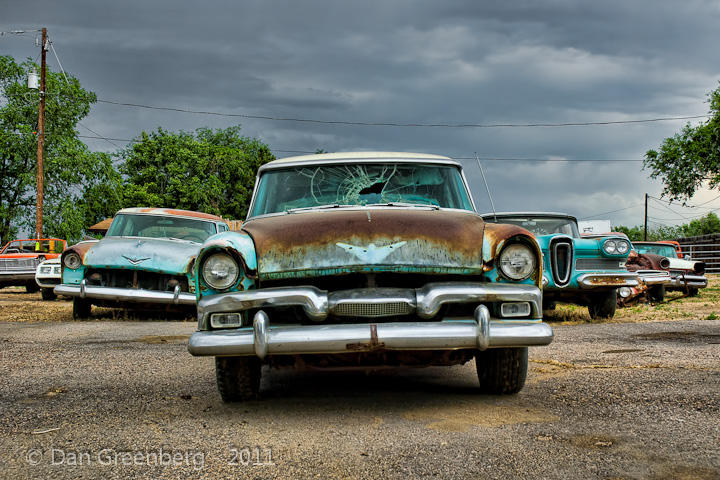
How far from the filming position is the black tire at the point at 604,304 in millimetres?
10016

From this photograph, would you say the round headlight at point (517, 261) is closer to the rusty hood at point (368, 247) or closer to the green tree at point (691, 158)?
the rusty hood at point (368, 247)

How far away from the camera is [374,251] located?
12.6 ft

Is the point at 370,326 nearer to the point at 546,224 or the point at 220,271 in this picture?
the point at 220,271

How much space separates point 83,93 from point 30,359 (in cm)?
4195

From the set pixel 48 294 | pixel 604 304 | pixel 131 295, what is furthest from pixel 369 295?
pixel 48 294

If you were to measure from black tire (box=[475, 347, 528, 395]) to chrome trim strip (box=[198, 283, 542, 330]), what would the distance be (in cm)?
54

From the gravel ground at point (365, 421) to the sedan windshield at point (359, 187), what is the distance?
1.34m

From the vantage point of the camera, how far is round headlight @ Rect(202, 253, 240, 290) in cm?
389

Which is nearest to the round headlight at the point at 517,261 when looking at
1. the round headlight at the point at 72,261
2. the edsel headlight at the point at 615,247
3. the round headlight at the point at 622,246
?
the edsel headlight at the point at 615,247

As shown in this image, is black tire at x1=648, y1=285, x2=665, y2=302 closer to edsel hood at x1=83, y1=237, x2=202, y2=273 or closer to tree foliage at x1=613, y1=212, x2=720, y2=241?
edsel hood at x1=83, y1=237, x2=202, y2=273

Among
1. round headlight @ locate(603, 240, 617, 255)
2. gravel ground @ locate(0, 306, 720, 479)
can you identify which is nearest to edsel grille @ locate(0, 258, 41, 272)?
gravel ground @ locate(0, 306, 720, 479)

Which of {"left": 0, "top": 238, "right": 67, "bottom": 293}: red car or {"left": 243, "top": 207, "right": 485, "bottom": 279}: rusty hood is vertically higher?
{"left": 243, "top": 207, "right": 485, "bottom": 279}: rusty hood

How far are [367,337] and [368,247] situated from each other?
1.84 feet

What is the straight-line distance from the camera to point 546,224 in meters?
10.3
